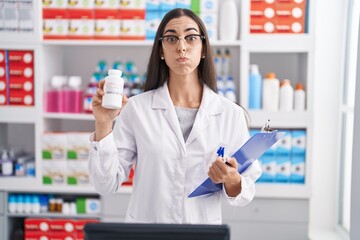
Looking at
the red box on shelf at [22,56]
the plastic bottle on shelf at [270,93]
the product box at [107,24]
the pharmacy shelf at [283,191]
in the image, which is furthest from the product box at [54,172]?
the plastic bottle on shelf at [270,93]

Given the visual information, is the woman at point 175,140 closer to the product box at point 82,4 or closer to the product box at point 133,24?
the product box at point 133,24

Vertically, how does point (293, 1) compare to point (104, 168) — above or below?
above

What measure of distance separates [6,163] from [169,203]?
194 cm

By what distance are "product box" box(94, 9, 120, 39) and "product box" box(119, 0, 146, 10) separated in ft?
0.21

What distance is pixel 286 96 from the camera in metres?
3.18

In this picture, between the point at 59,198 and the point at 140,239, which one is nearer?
the point at 140,239

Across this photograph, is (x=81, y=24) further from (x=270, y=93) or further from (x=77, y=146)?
(x=270, y=93)

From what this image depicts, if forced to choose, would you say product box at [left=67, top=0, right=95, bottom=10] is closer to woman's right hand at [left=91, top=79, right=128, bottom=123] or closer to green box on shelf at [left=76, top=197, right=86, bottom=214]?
green box on shelf at [left=76, top=197, right=86, bottom=214]

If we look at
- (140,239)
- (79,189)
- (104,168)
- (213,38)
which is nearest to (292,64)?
(213,38)

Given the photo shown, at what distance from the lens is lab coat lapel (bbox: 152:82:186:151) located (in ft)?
5.85

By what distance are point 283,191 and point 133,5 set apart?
1595 mm

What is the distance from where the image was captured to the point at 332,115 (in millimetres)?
3543

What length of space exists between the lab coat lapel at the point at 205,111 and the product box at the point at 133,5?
151 cm

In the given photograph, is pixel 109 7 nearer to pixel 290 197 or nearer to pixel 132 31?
pixel 132 31
